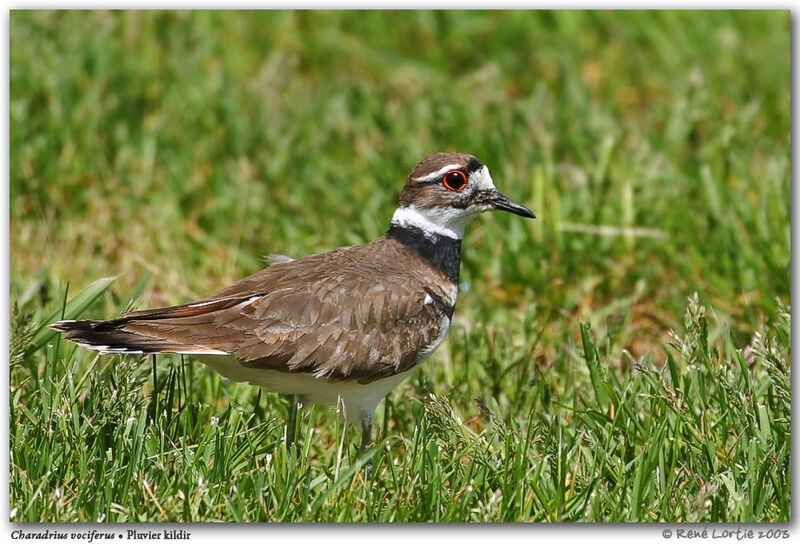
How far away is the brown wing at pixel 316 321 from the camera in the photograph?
5.25 meters

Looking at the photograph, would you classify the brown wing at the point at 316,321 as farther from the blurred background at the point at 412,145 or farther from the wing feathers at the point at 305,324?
the blurred background at the point at 412,145

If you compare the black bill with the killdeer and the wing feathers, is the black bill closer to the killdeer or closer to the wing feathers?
the killdeer

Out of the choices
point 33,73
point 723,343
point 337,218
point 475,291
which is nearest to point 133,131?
point 33,73

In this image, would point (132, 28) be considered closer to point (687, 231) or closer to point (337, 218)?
point (337, 218)

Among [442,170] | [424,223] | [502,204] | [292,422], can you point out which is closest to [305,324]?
[292,422]

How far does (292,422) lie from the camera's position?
571 cm

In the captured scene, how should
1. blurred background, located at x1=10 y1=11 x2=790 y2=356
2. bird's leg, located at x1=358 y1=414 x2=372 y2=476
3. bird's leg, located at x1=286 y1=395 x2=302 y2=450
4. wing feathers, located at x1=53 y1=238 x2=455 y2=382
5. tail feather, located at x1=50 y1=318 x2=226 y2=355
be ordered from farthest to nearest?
blurred background, located at x1=10 y1=11 x2=790 y2=356, bird's leg, located at x1=358 y1=414 x2=372 y2=476, bird's leg, located at x1=286 y1=395 x2=302 y2=450, wing feathers, located at x1=53 y1=238 x2=455 y2=382, tail feather, located at x1=50 y1=318 x2=226 y2=355

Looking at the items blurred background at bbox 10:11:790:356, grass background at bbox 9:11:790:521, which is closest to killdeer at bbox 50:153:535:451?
grass background at bbox 9:11:790:521

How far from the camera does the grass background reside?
509 cm

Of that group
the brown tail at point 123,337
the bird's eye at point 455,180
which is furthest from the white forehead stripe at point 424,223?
the brown tail at point 123,337

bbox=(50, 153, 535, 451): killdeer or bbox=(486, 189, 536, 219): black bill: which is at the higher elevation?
bbox=(486, 189, 536, 219): black bill

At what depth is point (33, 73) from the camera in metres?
8.48

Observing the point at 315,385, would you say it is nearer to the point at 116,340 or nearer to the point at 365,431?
the point at 365,431

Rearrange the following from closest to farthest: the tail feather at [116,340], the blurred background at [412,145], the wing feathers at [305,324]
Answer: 1. the tail feather at [116,340]
2. the wing feathers at [305,324]
3. the blurred background at [412,145]
